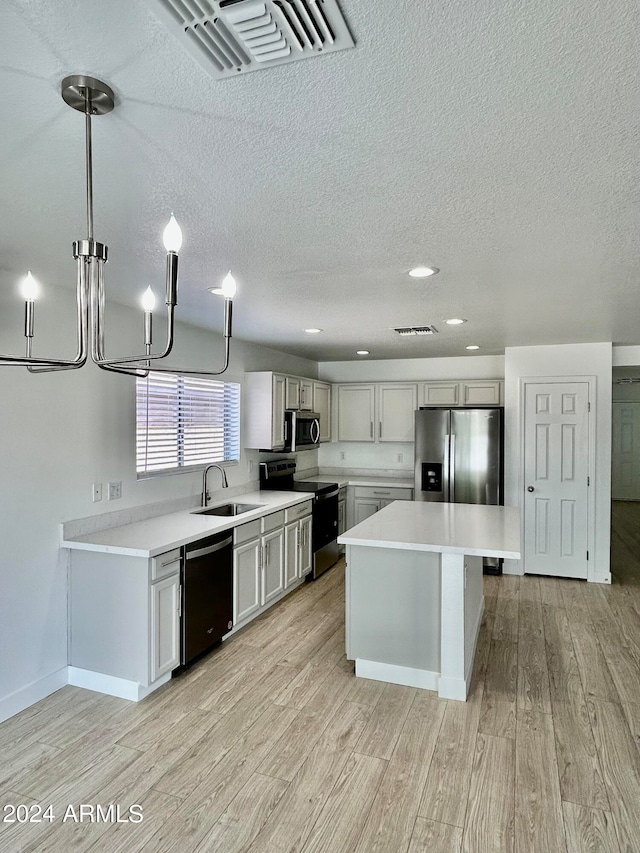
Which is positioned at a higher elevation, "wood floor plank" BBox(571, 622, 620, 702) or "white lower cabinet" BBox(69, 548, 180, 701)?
"white lower cabinet" BBox(69, 548, 180, 701)

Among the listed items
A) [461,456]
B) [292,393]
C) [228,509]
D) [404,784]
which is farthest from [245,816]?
[461,456]

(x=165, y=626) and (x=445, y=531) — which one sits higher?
(x=445, y=531)

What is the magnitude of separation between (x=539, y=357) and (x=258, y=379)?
111 inches

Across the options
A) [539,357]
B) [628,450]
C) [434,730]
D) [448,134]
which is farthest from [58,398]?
[628,450]

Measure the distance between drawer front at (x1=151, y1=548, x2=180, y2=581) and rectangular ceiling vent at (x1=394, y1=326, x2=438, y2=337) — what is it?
97.5 inches

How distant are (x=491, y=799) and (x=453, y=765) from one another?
9.7 inches

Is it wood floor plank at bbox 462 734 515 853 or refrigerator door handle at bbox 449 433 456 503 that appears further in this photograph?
refrigerator door handle at bbox 449 433 456 503

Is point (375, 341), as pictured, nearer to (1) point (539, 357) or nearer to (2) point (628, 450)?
(1) point (539, 357)

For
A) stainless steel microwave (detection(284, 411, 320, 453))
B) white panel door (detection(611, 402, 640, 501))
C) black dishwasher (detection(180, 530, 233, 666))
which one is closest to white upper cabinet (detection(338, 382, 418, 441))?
stainless steel microwave (detection(284, 411, 320, 453))

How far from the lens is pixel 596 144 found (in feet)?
4.70

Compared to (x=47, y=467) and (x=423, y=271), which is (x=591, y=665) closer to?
(x=423, y=271)

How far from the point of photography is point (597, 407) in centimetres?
505

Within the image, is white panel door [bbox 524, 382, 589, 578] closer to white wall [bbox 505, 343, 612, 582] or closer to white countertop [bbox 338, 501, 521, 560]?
white wall [bbox 505, 343, 612, 582]

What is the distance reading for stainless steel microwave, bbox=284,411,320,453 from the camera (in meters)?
5.23
